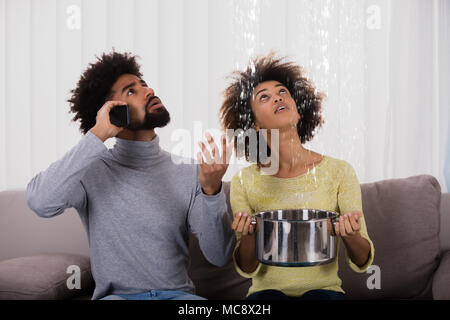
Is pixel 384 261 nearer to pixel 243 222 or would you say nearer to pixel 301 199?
pixel 301 199

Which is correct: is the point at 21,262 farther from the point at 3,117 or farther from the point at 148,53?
the point at 148,53

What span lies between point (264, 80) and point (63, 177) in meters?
0.36

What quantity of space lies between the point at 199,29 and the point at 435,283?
2.14ft

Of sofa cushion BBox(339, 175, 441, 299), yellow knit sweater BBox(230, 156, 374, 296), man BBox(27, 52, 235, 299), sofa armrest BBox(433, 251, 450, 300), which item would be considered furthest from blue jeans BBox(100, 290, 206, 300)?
sofa armrest BBox(433, 251, 450, 300)

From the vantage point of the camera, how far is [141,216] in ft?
2.30

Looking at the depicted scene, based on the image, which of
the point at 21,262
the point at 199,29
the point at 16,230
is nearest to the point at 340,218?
the point at 199,29

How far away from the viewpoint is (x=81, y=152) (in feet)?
2.05

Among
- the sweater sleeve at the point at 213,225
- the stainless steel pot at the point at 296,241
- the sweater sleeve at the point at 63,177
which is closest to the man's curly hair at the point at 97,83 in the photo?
the sweater sleeve at the point at 63,177

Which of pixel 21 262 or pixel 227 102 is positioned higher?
pixel 227 102

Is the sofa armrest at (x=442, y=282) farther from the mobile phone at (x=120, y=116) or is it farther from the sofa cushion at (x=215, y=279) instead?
the mobile phone at (x=120, y=116)

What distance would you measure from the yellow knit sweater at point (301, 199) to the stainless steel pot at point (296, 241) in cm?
13
